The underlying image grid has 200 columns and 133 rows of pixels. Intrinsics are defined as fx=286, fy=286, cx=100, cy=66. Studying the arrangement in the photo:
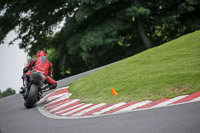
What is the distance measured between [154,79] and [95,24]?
16826mm

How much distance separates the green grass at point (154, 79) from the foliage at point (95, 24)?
971 cm

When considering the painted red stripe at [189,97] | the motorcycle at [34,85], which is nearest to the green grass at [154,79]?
the painted red stripe at [189,97]

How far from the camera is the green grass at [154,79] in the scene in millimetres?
7723

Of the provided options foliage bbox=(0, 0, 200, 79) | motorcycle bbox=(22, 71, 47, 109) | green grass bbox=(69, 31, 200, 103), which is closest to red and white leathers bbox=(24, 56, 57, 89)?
motorcycle bbox=(22, 71, 47, 109)

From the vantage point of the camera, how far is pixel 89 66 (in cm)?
3225

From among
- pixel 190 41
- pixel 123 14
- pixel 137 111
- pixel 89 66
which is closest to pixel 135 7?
pixel 123 14

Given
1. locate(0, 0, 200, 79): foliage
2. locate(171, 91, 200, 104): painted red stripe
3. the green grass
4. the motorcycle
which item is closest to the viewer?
locate(171, 91, 200, 104): painted red stripe

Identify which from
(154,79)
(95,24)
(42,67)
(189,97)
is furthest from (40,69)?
(95,24)

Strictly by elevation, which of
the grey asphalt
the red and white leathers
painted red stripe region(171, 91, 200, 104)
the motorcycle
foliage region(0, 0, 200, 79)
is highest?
foliage region(0, 0, 200, 79)

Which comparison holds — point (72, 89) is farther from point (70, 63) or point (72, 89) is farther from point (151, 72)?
point (70, 63)

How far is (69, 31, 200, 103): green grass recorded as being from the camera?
7723 millimetres

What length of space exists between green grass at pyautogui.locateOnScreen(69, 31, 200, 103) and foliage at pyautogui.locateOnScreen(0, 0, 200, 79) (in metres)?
9.71

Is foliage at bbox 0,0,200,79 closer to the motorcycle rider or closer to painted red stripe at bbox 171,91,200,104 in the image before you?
the motorcycle rider

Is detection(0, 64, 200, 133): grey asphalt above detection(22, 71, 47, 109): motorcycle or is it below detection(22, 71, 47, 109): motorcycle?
below
